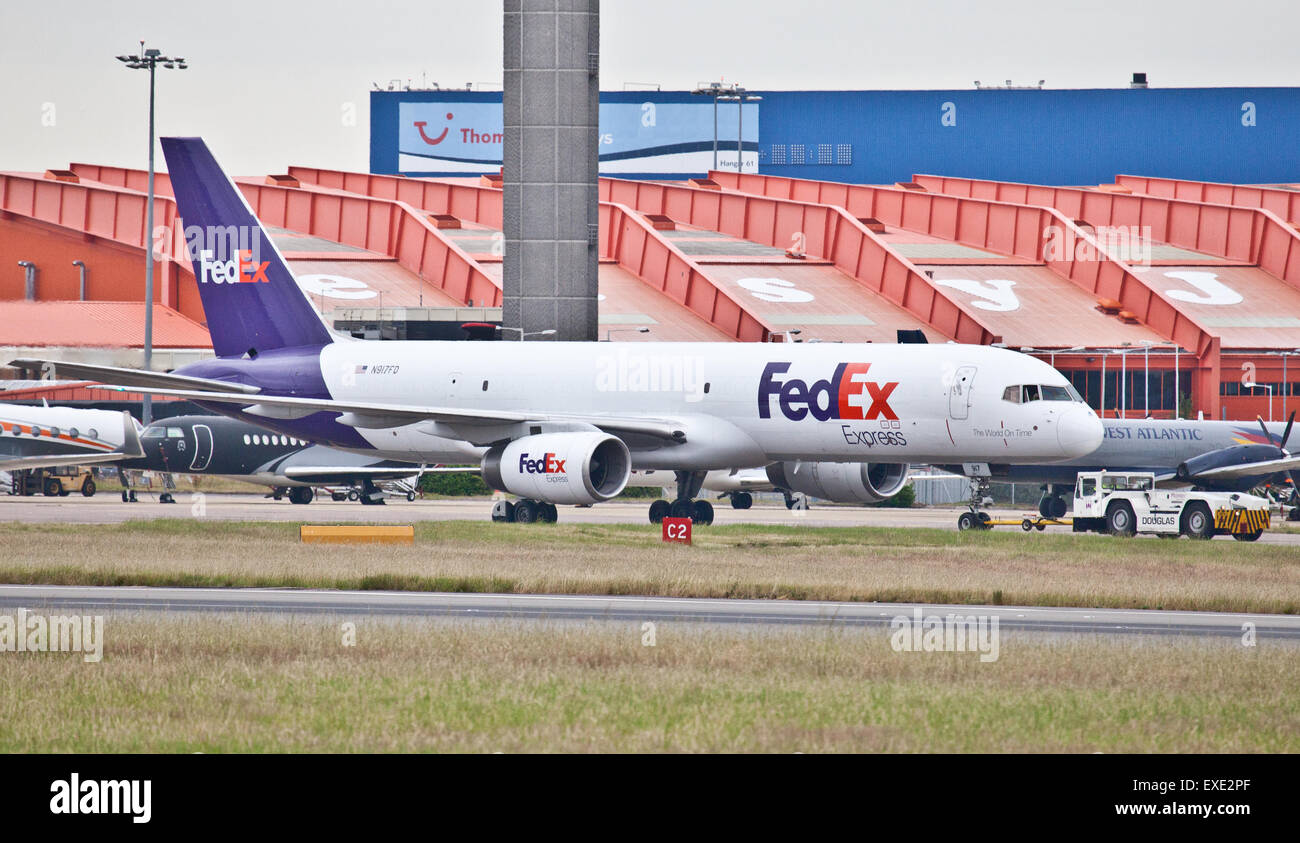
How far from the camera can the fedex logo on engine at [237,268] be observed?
152 feet

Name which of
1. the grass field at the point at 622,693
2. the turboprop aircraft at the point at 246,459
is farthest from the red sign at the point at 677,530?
the turboprop aircraft at the point at 246,459

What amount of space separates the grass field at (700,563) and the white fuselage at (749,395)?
2.14 m

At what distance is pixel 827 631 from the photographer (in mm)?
20578

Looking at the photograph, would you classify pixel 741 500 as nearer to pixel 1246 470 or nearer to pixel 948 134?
pixel 1246 470

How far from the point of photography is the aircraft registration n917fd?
37.7m

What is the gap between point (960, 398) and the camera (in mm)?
37375

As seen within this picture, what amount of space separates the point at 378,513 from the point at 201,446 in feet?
34.7

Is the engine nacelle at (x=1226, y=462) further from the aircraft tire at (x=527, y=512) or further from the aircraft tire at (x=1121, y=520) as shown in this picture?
the aircraft tire at (x=527, y=512)

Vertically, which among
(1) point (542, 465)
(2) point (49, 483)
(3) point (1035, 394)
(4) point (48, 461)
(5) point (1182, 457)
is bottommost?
(2) point (49, 483)

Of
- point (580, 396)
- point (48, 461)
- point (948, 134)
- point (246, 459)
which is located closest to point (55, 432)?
point (48, 461)
